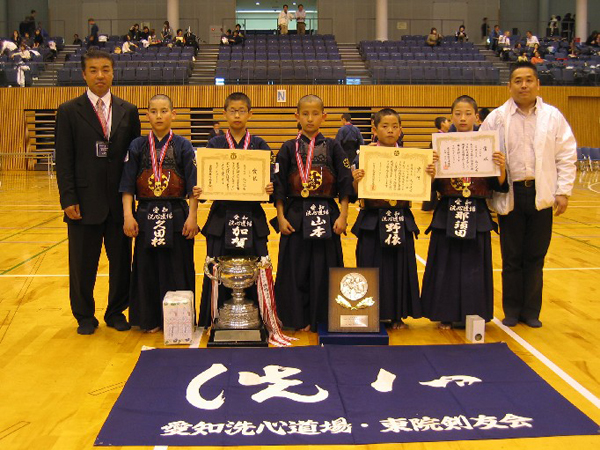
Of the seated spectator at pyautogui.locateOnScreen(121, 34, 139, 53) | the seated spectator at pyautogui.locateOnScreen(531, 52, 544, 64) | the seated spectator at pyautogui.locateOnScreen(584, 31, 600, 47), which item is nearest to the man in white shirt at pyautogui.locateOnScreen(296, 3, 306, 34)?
the seated spectator at pyautogui.locateOnScreen(121, 34, 139, 53)

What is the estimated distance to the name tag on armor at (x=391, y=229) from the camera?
4.34 meters

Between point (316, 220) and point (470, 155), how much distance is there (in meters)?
1.12

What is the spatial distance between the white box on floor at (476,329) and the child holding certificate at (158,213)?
1.94 m

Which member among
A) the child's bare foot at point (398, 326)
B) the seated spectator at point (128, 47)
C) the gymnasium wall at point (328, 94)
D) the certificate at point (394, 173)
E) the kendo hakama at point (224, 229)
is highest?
the seated spectator at point (128, 47)

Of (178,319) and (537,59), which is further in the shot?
(537,59)

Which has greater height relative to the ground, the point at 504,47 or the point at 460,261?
the point at 504,47

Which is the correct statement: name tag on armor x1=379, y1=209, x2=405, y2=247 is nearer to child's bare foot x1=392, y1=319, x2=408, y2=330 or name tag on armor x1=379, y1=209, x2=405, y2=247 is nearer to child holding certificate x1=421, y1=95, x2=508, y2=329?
child holding certificate x1=421, y1=95, x2=508, y2=329

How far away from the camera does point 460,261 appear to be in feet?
14.7

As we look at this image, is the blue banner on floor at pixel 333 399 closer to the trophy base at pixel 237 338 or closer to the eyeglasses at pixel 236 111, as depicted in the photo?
the trophy base at pixel 237 338

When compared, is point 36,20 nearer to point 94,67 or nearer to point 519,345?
point 94,67

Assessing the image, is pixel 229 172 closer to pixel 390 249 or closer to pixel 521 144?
pixel 390 249

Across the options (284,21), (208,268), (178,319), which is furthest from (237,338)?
(284,21)

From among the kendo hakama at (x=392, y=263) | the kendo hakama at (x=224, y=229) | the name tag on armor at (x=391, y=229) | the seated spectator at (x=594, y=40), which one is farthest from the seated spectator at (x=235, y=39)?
the name tag on armor at (x=391, y=229)

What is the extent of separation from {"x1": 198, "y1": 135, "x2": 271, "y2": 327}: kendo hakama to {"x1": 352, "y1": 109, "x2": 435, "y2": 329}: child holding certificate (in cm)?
67
